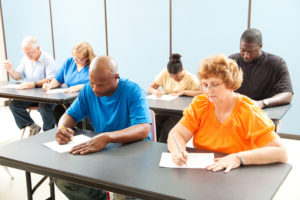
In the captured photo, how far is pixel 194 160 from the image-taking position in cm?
→ 153

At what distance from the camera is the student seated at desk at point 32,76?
12.3ft

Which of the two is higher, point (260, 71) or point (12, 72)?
point (260, 71)

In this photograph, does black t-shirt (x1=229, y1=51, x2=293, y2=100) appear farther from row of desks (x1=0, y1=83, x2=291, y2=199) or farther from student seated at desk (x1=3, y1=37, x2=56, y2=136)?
student seated at desk (x1=3, y1=37, x2=56, y2=136)

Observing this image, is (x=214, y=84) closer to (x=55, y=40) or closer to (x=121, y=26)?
(x=121, y=26)

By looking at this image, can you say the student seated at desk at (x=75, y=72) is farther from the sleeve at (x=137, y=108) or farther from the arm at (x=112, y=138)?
the arm at (x=112, y=138)

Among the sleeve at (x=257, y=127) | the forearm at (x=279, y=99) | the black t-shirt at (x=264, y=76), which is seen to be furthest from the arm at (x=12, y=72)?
the sleeve at (x=257, y=127)

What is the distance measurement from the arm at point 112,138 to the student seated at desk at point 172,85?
128cm

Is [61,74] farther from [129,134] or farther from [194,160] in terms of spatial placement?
[194,160]

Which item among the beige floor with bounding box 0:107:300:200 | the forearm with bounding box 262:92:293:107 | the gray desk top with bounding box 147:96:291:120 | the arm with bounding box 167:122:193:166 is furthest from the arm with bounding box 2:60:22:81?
the forearm with bounding box 262:92:293:107

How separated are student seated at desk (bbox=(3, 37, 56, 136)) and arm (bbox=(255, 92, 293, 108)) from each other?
7.88 feet

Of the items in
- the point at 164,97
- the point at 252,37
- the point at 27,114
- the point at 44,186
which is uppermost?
the point at 252,37

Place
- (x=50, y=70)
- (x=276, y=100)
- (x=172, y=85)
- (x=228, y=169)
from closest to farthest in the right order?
(x=228, y=169) < (x=276, y=100) < (x=172, y=85) < (x=50, y=70)

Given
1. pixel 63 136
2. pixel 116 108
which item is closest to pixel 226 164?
pixel 116 108

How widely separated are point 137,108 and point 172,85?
62.1 inches
